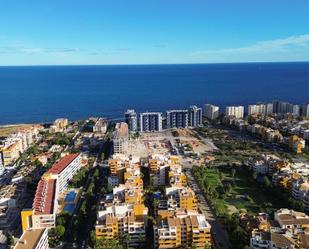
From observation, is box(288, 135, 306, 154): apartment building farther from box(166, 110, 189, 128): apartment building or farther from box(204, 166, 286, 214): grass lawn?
box(166, 110, 189, 128): apartment building

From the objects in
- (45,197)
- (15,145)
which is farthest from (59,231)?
(15,145)

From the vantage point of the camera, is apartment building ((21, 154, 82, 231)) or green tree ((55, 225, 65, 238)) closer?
Result: green tree ((55, 225, 65, 238))

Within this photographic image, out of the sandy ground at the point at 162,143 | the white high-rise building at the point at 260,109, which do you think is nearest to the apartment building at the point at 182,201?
the sandy ground at the point at 162,143

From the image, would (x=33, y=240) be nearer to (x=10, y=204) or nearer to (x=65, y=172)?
(x=10, y=204)

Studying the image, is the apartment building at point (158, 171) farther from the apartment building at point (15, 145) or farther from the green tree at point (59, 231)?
the apartment building at point (15, 145)

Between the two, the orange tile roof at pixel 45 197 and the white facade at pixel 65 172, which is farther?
the white facade at pixel 65 172

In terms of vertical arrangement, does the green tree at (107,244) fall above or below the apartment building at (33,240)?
below

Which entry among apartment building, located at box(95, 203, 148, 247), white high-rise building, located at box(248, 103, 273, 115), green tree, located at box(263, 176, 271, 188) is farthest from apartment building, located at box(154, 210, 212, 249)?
white high-rise building, located at box(248, 103, 273, 115)

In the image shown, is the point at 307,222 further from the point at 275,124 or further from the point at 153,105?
the point at 153,105
